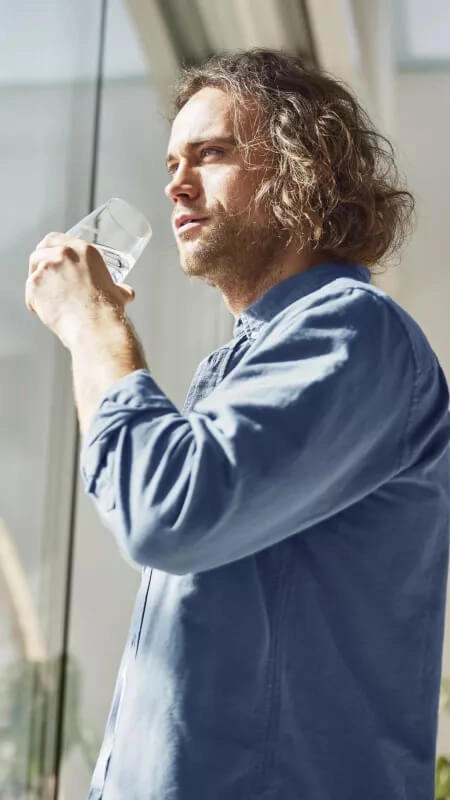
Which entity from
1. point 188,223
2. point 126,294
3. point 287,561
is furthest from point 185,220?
point 287,561

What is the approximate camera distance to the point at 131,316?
6.02 feet

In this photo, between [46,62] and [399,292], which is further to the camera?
[399,292]

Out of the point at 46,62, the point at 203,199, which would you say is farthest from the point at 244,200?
the point at 46,62

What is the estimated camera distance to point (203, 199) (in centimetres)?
104

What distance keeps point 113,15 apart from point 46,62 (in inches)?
17.4

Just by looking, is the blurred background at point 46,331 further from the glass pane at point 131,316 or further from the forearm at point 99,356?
the forearm at point 99,356

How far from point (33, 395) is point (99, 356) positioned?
2.06ft

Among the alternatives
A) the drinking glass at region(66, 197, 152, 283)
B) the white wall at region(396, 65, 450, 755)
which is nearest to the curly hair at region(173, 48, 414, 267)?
the drinking glass at region(66, 197, 152, 283)

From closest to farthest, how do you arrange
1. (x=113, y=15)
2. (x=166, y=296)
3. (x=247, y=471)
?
(x=247, y=471) < (x=113, y=15) < (x=166, y=296)

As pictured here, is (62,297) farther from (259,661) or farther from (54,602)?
(54,602)

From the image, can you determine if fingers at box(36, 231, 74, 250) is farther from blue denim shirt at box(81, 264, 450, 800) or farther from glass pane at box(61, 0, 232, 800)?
glass pane at box(61, 0, 232, 800)

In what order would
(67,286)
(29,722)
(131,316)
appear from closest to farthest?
(67,286) → (29,722) → (131,316)

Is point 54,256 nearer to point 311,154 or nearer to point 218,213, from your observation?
point 218,213

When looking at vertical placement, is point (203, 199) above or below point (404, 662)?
above
